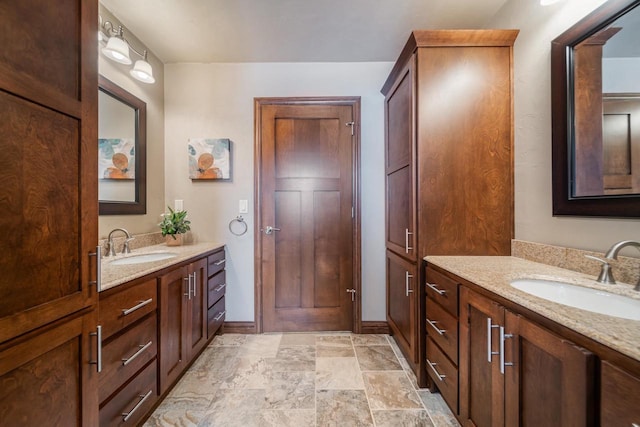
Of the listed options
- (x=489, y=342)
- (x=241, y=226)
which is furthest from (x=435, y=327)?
(x=241, y=226)

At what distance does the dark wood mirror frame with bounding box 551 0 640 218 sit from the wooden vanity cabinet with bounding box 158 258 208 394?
86.9 inches

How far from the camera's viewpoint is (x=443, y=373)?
1.43 metres

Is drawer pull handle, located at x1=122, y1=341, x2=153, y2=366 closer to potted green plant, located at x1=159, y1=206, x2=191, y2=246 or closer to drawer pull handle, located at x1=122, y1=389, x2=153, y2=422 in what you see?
drawer pull handle, located at x1=122, y1=389, x2=153, y2=422

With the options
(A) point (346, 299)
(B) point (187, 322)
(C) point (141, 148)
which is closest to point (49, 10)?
(C) point (141, 148)

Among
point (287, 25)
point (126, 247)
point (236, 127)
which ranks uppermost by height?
point (287, 25)

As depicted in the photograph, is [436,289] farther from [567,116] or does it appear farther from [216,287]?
[216,287]

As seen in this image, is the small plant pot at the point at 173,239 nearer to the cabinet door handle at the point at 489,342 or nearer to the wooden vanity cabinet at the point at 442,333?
the wooden vanity cabinet at the point at 442,333

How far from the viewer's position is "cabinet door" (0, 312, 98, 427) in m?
0.69

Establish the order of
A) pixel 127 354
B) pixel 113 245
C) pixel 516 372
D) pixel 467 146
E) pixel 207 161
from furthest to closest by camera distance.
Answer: pixel 207 161 < pixel 113 245 < pixel 467 146 < pixel 127 354 < pixel 516 372

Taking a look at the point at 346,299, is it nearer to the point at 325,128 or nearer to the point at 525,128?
the point at 325,128

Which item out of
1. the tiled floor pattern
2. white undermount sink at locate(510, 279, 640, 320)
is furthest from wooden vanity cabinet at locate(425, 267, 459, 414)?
white undermount sink at locate(510, 279, 640, 320)

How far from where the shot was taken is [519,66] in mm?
1609

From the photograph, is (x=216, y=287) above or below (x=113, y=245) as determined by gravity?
below

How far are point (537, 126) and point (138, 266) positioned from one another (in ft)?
7.82
